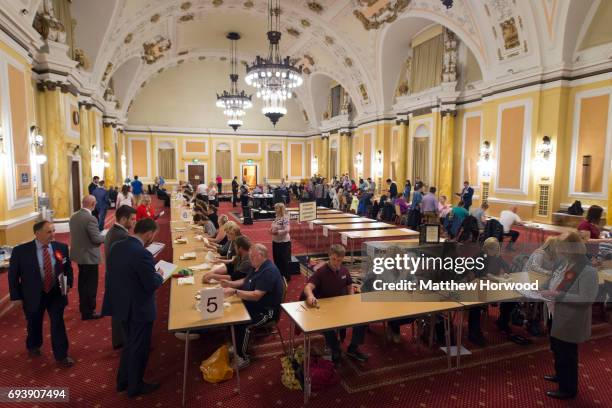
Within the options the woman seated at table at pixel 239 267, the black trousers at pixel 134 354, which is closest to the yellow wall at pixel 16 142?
the woman seated at table at pixel 239 267

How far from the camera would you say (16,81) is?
717 cm

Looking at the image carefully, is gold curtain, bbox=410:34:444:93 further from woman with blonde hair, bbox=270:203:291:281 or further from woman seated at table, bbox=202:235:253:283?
woman seated at table, bbox=202:235:253:283

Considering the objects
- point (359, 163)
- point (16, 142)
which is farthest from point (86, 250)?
point (359, 163)

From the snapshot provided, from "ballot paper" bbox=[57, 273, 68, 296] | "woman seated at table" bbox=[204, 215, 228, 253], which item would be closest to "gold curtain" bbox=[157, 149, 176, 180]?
"woman seated at table" bbox=[204, 215, 228, 253]

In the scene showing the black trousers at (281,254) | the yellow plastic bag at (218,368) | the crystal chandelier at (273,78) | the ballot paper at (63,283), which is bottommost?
the yellow plastic bag at (218,368)

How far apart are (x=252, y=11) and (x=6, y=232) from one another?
13.5m

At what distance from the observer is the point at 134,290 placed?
3.07 meters

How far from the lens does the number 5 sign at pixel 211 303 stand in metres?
3.28

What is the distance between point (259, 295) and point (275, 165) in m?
24.5

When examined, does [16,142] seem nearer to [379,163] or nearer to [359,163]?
[379,163]

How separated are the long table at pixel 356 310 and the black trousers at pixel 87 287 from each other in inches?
111

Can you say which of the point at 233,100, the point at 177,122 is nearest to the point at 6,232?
the point at 233,100

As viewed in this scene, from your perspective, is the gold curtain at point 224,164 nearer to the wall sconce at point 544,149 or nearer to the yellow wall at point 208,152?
the yellow wall at point 208,152

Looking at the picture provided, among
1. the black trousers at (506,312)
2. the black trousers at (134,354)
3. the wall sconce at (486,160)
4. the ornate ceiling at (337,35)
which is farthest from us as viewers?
the wall sconce at (486,160)
